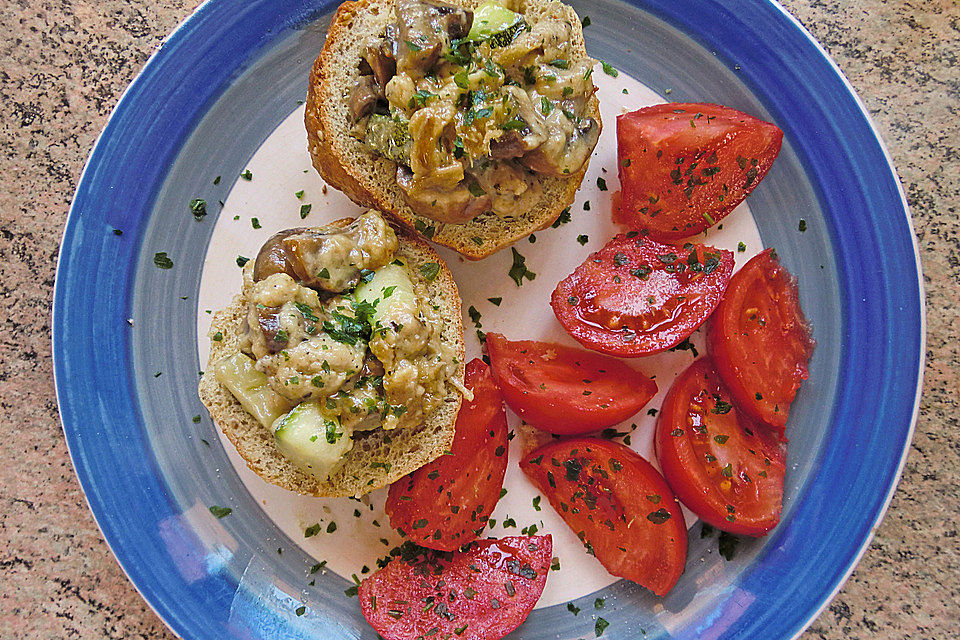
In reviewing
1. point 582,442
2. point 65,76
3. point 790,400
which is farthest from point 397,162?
point 790,400

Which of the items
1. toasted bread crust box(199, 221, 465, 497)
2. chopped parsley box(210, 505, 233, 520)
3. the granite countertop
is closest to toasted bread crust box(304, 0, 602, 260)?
toasted bread crust box(199, 221, 465, 497)

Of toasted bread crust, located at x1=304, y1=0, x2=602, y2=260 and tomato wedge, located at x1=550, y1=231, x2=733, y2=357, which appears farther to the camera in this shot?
tomato wedge, located at x1=550, y1=231, x2=733, y2=357

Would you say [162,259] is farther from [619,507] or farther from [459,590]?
[619,507]

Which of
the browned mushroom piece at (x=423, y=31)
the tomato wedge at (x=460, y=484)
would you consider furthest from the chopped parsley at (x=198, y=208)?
the tomato wedge at (x=460, y=484)

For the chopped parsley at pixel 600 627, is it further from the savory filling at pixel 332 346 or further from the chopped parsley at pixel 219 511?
the chopped parsley at pixel 219 511

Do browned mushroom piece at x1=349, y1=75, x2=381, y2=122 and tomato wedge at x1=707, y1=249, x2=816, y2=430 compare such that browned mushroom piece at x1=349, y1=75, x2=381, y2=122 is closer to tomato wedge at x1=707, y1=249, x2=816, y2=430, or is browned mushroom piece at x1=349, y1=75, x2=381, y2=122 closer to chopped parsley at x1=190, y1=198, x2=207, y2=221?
chopped parsley at x1=190, y1=198, x2=207, y2=221

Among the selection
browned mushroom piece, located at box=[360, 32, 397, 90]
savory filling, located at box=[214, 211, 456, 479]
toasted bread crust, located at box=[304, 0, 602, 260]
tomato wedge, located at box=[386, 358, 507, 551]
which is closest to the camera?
savory filling, located at box=[214, 211, 456, 479]
